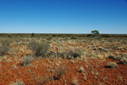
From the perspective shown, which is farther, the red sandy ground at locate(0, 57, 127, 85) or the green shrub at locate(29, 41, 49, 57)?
the green shrub at locate(29, 41, 49, 57)

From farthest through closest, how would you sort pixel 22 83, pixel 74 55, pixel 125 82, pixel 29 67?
Result: pixel 74 55, pixel 29 67, pixel 125 82, pixel 22 83

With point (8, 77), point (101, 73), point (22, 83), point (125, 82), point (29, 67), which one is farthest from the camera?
point (29, 67)

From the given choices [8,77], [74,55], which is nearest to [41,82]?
[8,77]

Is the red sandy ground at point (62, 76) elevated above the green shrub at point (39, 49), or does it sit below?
below

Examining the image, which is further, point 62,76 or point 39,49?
point 39,49

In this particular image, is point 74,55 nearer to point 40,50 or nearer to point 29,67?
point 40,50

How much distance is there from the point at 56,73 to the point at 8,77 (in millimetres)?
2669

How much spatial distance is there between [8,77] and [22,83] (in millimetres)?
1570

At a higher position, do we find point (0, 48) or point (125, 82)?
point (0, 48)

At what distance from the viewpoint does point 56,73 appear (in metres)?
8.34

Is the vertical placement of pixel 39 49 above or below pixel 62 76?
above

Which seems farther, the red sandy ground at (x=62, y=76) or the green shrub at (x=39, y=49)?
the green shrub at (x=39, y=49)

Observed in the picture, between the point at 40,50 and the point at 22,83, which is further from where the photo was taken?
the point at 40,50

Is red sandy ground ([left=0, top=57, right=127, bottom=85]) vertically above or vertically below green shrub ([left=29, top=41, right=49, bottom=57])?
below
